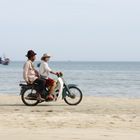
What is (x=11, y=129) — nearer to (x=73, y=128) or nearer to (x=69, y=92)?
(x=73, y=128)

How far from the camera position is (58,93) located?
16.1m

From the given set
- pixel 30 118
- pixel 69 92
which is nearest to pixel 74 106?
pixel 69 92

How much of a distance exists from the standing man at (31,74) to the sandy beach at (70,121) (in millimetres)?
546

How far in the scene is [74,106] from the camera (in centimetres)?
1598

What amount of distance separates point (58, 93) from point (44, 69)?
911 millimetres

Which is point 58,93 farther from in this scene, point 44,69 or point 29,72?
point 29,72

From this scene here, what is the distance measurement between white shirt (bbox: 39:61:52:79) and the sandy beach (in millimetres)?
953

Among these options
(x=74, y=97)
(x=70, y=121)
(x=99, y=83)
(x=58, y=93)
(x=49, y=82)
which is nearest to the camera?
(x=70, y=121)

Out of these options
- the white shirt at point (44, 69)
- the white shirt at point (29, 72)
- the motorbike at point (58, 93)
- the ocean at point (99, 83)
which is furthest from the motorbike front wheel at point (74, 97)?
the ocean at point (99, 83)

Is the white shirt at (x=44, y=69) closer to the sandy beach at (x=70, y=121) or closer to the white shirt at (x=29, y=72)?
the white shirt at (x=29, y=72)

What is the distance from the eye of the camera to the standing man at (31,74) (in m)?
15.5

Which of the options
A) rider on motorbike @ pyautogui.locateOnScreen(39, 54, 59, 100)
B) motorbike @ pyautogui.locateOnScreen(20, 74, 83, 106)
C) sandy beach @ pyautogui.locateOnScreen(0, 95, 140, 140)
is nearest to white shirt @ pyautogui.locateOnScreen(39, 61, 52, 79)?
rider on motorbike @ pyautogui.locateOnScreen(39, 54, 59, 100)

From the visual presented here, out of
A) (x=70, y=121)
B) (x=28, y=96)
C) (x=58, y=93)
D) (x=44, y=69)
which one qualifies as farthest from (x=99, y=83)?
(x=70, y=121)

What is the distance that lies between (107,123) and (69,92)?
460 centimetres
